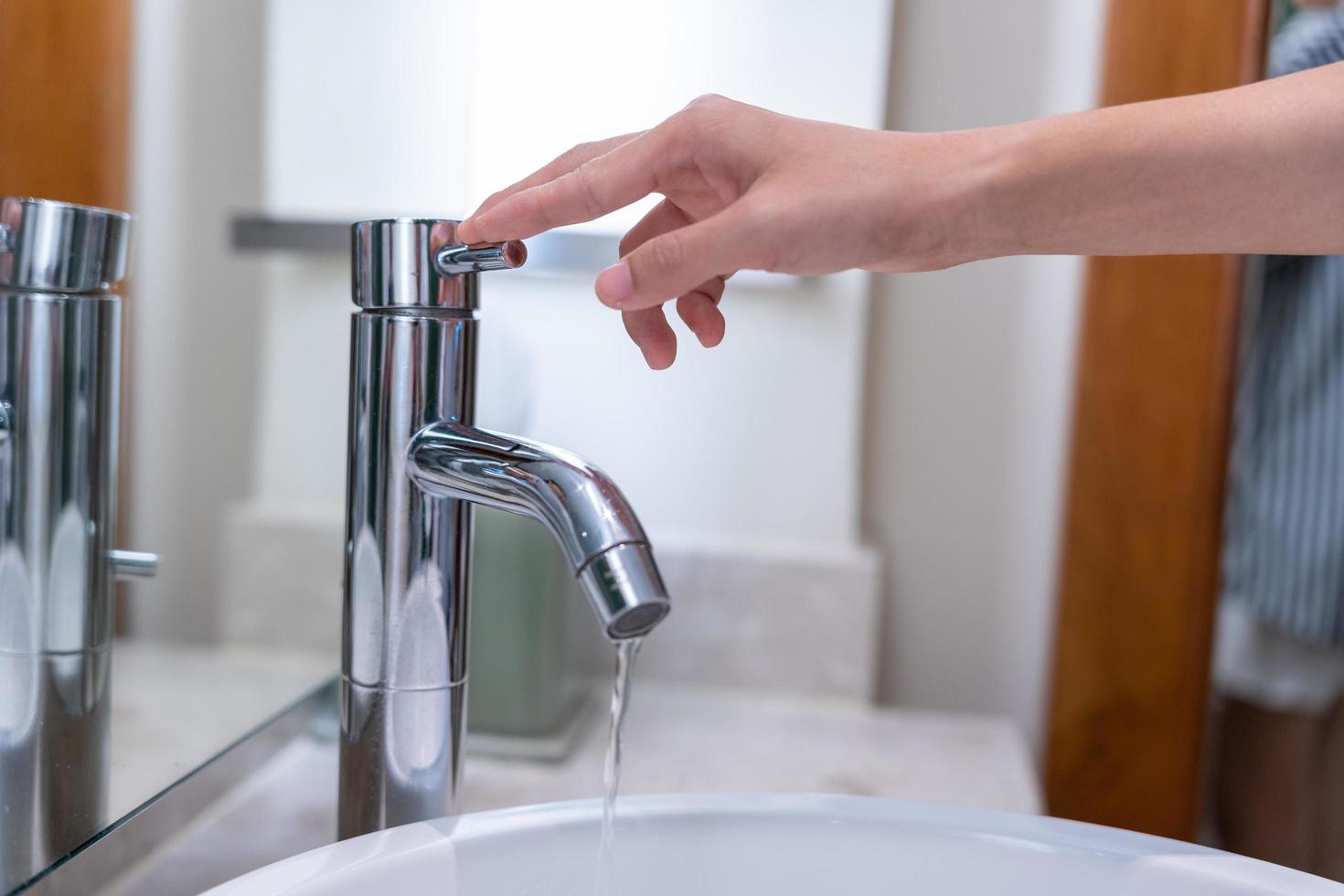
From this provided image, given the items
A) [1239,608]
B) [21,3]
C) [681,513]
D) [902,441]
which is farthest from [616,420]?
[1239,608]

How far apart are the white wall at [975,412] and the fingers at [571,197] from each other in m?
0.51

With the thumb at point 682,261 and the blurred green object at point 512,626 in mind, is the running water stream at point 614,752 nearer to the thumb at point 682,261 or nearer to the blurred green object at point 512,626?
the thumb at point 682,261

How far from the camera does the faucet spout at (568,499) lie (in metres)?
0.32

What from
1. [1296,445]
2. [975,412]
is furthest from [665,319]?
[1296,445]

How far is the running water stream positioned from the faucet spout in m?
0.02

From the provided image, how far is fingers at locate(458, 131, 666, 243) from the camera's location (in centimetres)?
37

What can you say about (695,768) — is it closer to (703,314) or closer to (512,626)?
(512,626)

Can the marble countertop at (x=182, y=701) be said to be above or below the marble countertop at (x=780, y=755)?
above

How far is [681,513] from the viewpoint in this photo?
2.80 ft

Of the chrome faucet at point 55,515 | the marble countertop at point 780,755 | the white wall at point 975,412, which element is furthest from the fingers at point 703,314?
the white wall at point 975,412

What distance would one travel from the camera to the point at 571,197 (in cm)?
37

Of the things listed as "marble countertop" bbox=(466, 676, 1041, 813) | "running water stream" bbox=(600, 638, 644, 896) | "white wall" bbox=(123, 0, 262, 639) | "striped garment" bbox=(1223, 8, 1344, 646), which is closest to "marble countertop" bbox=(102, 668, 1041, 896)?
"marble countertop" bbox=(466, 676, 1041, 813)

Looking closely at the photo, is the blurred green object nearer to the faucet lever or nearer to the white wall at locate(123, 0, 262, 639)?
the white wall at locate(123, 0, 262, 639)

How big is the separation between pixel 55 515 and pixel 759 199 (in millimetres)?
287
